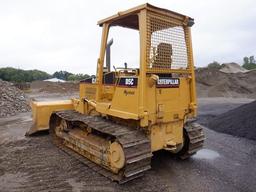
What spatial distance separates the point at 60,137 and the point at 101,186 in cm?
225

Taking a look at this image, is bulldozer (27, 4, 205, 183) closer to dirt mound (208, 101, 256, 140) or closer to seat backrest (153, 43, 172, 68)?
seat backrest (153, 43, 172, 68)

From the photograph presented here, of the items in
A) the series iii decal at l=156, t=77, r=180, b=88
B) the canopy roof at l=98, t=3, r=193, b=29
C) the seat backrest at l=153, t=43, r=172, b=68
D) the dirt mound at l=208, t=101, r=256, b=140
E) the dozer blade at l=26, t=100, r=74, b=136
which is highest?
the canopy roof at l=98, t=3, r=193, b=29

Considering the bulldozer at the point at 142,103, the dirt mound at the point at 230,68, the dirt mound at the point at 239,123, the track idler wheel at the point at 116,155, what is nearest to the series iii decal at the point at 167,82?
the bulldozer at the point at 142,103

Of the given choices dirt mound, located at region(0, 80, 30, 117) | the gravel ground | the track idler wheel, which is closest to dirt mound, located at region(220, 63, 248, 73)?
dirt mound, located at region(0, 80, 30, 117)

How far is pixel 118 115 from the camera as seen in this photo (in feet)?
15.1

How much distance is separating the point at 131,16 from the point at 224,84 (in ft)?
69.4

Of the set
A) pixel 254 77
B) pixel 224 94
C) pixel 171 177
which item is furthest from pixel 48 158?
pixel 254 77

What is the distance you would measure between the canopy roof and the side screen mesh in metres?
0.08

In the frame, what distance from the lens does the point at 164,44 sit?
4.53 metres

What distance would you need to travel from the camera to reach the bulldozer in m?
4.24

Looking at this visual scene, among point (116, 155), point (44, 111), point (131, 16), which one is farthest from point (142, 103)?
point (44, 111)

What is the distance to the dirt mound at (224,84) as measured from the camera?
76.4 ft

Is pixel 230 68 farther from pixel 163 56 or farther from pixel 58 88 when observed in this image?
pixel 163 56

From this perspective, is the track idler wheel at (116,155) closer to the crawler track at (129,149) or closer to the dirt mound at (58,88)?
the crawler track at (129,149)
